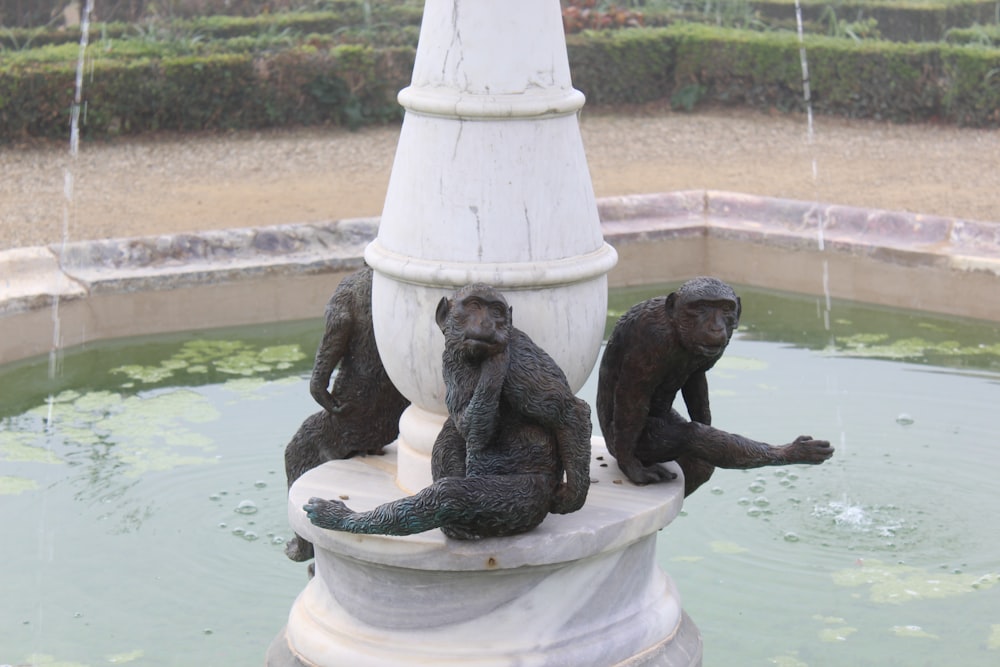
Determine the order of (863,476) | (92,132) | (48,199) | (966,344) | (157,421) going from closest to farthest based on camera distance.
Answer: (863,476)
(157,421)
(966,344)
(48,199)
(92,132)

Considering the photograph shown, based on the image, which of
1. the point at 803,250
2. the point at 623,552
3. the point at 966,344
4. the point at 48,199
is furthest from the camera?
the point at 48,199

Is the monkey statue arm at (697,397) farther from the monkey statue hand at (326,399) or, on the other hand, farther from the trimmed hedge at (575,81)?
the trimmed hedge at (575,81)

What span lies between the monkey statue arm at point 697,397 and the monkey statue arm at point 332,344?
91 centimetres

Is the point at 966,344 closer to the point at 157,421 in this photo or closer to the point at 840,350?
the point at 840,350

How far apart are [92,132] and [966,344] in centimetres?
751

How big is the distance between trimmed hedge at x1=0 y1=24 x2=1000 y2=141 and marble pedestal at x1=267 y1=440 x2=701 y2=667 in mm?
8994

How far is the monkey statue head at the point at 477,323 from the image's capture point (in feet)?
10.8

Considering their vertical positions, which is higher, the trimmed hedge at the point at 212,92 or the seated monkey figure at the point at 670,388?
the trimmed hedge at the point at 212,92

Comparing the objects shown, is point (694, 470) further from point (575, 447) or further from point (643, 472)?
point (575, 447)

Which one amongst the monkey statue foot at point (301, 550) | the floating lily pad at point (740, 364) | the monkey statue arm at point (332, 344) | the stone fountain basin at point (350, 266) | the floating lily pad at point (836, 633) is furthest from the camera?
the stone fountain basin at point (350, 266)

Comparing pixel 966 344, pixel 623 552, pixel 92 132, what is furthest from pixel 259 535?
pixel 92 132

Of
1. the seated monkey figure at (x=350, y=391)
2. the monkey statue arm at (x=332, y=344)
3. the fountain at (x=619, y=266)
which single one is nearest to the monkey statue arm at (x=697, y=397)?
the seated monkey figure at (x=350, y=391)

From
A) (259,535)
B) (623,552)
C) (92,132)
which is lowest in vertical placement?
(259,535)

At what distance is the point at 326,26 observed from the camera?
15570 millimetres
